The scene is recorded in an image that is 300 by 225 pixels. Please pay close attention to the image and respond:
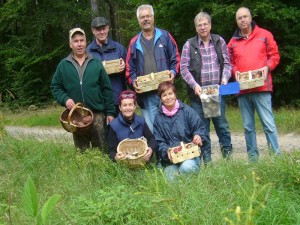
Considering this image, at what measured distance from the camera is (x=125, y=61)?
5688 mm

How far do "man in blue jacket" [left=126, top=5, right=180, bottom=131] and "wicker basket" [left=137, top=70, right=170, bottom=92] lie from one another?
0.20 ft

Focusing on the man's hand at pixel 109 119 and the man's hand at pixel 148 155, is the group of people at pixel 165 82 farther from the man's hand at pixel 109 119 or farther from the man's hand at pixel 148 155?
the man's hand at pixel 148 155

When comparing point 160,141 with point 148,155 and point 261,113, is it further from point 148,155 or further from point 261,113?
point 261,113

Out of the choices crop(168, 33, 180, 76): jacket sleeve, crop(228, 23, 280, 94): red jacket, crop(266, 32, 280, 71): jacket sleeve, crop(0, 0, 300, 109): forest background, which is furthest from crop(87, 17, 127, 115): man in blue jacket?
crop(0, 0, 300, 109): forest background

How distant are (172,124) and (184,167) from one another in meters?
0.60

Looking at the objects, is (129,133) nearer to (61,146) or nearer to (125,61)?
→ (125,61)

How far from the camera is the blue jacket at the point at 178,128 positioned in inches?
196

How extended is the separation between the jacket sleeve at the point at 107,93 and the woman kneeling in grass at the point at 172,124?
728mm

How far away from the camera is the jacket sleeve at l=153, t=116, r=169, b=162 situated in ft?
16.0

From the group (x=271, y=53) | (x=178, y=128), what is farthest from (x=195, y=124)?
(x=271, y=53)

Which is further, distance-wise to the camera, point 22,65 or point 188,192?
point 22,65

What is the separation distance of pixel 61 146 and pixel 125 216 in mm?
3322

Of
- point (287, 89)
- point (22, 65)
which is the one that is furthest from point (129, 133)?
point (22, 65)

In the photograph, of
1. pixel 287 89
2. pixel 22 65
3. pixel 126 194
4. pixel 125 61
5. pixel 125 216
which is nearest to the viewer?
pixel 125 216
